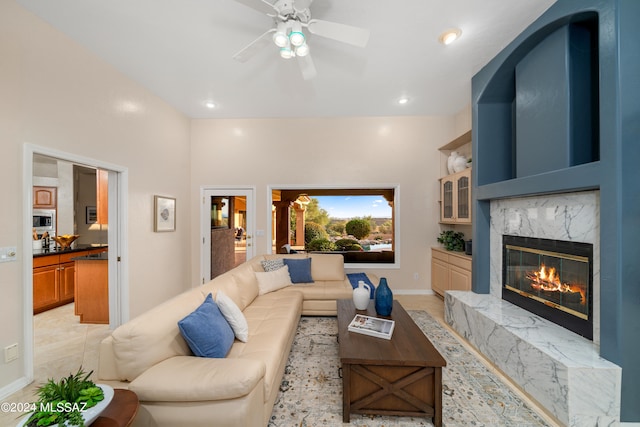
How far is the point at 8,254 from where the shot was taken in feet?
6.54

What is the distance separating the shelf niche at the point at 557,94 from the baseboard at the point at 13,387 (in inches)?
189

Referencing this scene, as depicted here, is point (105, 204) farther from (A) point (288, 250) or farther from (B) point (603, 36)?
(B) point (603, 36)

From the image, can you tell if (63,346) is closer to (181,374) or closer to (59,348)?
(59,348)

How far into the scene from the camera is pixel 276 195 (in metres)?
5.08

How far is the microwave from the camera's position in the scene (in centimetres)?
451

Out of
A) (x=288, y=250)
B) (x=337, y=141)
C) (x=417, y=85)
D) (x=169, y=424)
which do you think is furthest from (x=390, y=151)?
(x=169, y=424)

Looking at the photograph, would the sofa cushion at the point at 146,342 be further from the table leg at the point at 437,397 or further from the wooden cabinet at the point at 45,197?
the wooden cabinet at the point at 45,197

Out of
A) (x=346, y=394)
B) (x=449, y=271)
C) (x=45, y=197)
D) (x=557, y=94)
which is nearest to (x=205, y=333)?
(x=346, y=394)

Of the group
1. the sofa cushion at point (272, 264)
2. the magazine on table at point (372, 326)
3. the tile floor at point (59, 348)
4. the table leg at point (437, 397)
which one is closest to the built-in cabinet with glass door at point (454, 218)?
the magazine on table at point (372, 326)

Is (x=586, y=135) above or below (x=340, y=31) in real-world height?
below

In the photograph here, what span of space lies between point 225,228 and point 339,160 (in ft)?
8.24

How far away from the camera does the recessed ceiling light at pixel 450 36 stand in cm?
238

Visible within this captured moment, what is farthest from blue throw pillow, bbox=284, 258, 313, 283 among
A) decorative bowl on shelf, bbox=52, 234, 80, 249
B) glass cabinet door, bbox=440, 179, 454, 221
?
decorative bowl on shelf, bbox=52, 234, 80, 249

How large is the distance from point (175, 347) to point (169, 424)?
40 centimetres
